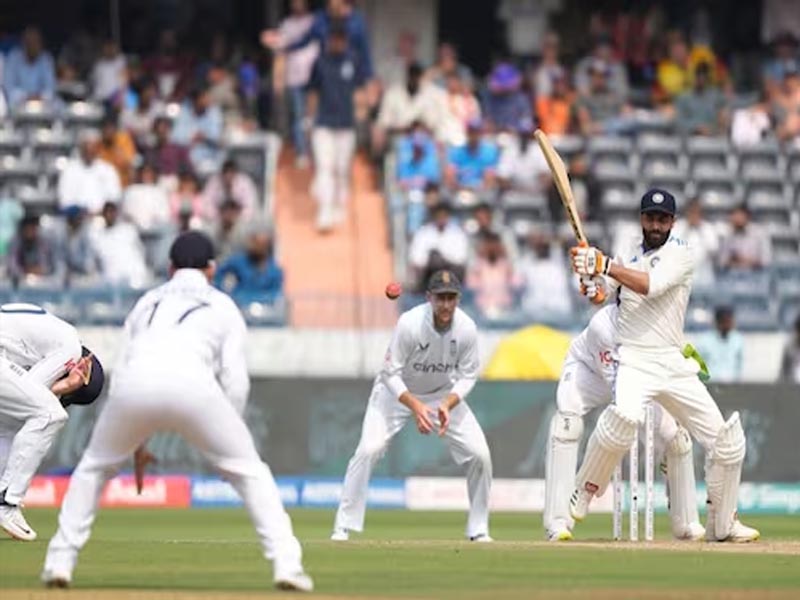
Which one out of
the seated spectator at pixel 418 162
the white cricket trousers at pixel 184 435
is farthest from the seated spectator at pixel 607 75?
the white cricket trousers at pixel 184 435

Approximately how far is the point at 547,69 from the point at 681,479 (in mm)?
13051

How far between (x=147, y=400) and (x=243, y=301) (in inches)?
497

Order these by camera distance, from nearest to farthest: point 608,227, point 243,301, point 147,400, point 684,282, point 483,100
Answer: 1. point 147,400
2. point 684,282
3. point 243,301
4. point 608,227
5. point 483,100

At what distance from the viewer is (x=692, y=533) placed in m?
16.2

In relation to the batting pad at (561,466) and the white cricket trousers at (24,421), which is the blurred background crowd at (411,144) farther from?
the white cricket trousers at (24,421)

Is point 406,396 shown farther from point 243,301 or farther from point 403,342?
point 243,301

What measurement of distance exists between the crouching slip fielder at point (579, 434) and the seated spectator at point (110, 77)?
461 inches

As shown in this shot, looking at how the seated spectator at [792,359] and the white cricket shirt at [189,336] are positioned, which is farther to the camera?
the seated spectator at [792,359]

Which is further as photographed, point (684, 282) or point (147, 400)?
point (684, 282)

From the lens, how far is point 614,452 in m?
15.4

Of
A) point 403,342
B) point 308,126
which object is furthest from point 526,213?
point 403,342

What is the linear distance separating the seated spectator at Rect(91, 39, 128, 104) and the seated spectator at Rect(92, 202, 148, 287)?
3.06 meters

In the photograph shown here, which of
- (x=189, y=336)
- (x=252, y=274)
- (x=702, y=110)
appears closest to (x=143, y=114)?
(x=252, y=274)

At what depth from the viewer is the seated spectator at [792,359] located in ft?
78.6
